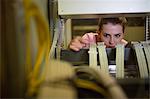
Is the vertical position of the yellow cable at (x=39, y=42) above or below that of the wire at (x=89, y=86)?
above

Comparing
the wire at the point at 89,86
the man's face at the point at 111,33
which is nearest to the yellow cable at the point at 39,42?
the wire at the point at 89,86

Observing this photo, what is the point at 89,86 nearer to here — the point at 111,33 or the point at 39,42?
the point at 39,42

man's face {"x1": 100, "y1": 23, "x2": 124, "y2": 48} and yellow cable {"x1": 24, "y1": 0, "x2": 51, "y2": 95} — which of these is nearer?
yellow cable {"x1": 24, "y1": 0, "x2": 51, "y2": 95}

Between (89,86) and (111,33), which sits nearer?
(89,86)

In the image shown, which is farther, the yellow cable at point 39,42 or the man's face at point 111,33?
the man's face at point 111,33

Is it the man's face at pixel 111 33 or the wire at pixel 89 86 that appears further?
the man's face at pixel 111 33

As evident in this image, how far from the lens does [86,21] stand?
2.39m

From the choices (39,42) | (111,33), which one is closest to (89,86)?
(39,42)

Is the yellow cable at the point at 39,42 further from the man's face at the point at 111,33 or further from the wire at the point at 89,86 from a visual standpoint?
the man's face at the point at 111,33

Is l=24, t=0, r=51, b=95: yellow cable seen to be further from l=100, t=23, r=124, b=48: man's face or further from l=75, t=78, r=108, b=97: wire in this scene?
l=100, t=23, r=124, b=48: man's face

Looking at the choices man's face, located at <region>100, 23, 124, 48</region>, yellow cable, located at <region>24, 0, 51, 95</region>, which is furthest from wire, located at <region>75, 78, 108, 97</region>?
man's face, located at <region>100, 23, 124, 48</region>

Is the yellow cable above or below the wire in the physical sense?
above

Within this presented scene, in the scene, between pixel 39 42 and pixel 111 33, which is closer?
pixel 39 42

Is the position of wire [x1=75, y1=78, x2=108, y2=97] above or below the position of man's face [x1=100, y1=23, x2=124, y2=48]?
below
